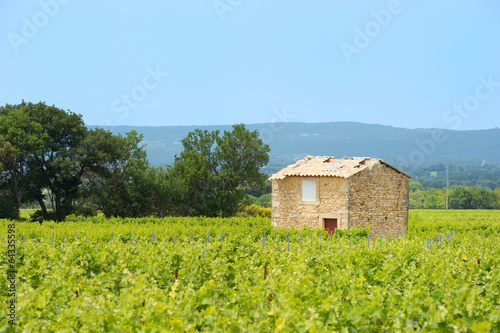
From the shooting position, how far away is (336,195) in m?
22.2

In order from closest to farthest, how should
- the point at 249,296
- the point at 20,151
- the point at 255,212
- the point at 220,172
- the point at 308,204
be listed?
the point at 249,296
the point at 308,204
the point at 20,151
the point at 220,172
the point at 255,212

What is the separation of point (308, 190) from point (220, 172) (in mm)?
18848

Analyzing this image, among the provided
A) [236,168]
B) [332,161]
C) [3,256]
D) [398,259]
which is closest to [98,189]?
[236,168]

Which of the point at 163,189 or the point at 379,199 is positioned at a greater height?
the point at 379,199

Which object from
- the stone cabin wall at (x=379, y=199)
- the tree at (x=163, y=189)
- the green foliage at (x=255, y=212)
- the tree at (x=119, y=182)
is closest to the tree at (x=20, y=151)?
the tree at (x=119, y=182)

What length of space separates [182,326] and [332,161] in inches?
802

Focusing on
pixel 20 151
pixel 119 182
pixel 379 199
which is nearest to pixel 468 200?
pixel 119 182

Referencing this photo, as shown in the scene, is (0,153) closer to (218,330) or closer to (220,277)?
(220,277)

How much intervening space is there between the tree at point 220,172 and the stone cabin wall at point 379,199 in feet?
53.5

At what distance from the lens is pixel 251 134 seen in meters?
41.5

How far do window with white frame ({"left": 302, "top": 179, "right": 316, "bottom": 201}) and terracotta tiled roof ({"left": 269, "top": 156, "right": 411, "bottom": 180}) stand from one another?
1.28 feet

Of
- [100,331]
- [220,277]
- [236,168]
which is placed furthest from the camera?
[236,168]

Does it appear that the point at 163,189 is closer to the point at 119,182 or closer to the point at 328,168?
Answer: the point at 119,182

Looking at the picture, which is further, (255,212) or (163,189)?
(255,212)
